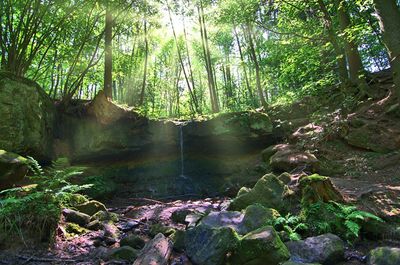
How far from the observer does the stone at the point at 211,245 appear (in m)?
4.08

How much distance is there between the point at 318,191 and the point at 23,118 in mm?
8471

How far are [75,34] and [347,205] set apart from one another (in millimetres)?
11764

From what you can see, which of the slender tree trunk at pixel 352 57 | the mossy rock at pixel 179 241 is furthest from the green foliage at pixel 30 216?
the slender tree trunk at pixel 352 57

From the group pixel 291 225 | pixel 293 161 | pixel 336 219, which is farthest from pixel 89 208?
pixel 293 161

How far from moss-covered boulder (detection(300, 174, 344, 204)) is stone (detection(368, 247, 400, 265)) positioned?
1624 millimetres

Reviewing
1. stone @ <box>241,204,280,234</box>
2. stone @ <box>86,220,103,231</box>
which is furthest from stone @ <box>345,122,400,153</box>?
stone @ <box>86,220,103,231</box>

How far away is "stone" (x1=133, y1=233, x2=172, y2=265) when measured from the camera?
396cm

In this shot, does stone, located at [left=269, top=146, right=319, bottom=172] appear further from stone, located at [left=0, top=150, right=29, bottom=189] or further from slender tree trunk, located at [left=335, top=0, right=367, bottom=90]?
stone, located at [left=0, top=150, right=29, bottom=189]

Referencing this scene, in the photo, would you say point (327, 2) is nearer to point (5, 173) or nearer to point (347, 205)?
point (347, 205)

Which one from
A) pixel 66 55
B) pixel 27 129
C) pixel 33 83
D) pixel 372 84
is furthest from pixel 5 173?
pixel 372 84

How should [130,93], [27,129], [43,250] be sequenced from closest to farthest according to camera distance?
1. [43,250]
2. [27,129]
3. [130,93]

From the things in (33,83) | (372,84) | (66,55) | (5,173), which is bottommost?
(5,173)

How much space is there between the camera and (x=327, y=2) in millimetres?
11828

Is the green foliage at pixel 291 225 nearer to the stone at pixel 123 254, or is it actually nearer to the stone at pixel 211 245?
the stone at pixel 211 245
